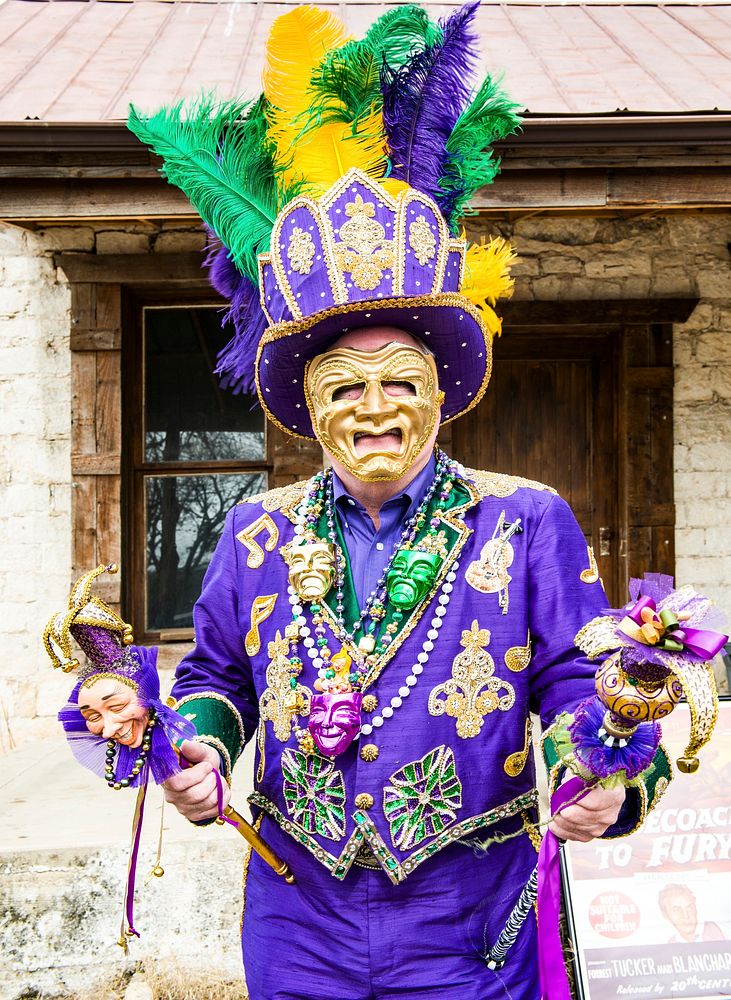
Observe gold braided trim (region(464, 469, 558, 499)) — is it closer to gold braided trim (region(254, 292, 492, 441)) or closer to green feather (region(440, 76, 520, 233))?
gold braided trim (region(254, 292, 492, 441))

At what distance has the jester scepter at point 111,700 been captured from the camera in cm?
146

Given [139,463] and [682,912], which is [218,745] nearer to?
[682,912]

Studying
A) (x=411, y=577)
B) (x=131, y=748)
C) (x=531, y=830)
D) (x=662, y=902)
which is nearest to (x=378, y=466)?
(x=411, y=577)

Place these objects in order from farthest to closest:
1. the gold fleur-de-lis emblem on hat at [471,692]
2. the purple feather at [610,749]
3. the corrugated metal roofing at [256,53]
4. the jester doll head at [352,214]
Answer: the corrugated metal roofing at [256,53] → the jester doll head at [352,214] → the gold fleur-de-lis emblem on hat at [471,692] → the purple feather at [610,749]

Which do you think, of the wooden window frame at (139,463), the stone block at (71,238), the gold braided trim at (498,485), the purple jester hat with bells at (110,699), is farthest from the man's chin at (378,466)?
the stone block at (71,238)

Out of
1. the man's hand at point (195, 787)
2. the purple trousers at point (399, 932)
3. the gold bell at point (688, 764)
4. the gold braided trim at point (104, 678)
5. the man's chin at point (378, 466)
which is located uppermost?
the man's chin at point (378, 466)

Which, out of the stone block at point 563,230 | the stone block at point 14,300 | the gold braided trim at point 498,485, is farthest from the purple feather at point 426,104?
the stone block at point 14,300

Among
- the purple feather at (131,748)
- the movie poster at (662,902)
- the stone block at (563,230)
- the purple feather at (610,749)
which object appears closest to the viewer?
the purple feather at (610,749)

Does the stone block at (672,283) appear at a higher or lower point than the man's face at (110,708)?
higher

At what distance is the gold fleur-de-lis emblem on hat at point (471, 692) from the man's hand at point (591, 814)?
0.26 m

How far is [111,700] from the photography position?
1.49 m

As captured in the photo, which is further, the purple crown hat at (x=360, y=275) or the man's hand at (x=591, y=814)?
the purple crown hat at (x=360, y=275)

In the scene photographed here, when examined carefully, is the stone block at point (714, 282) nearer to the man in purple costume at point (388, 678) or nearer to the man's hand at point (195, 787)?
the man in purple costume at point (388, 678)

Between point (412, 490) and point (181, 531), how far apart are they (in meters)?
3.61
